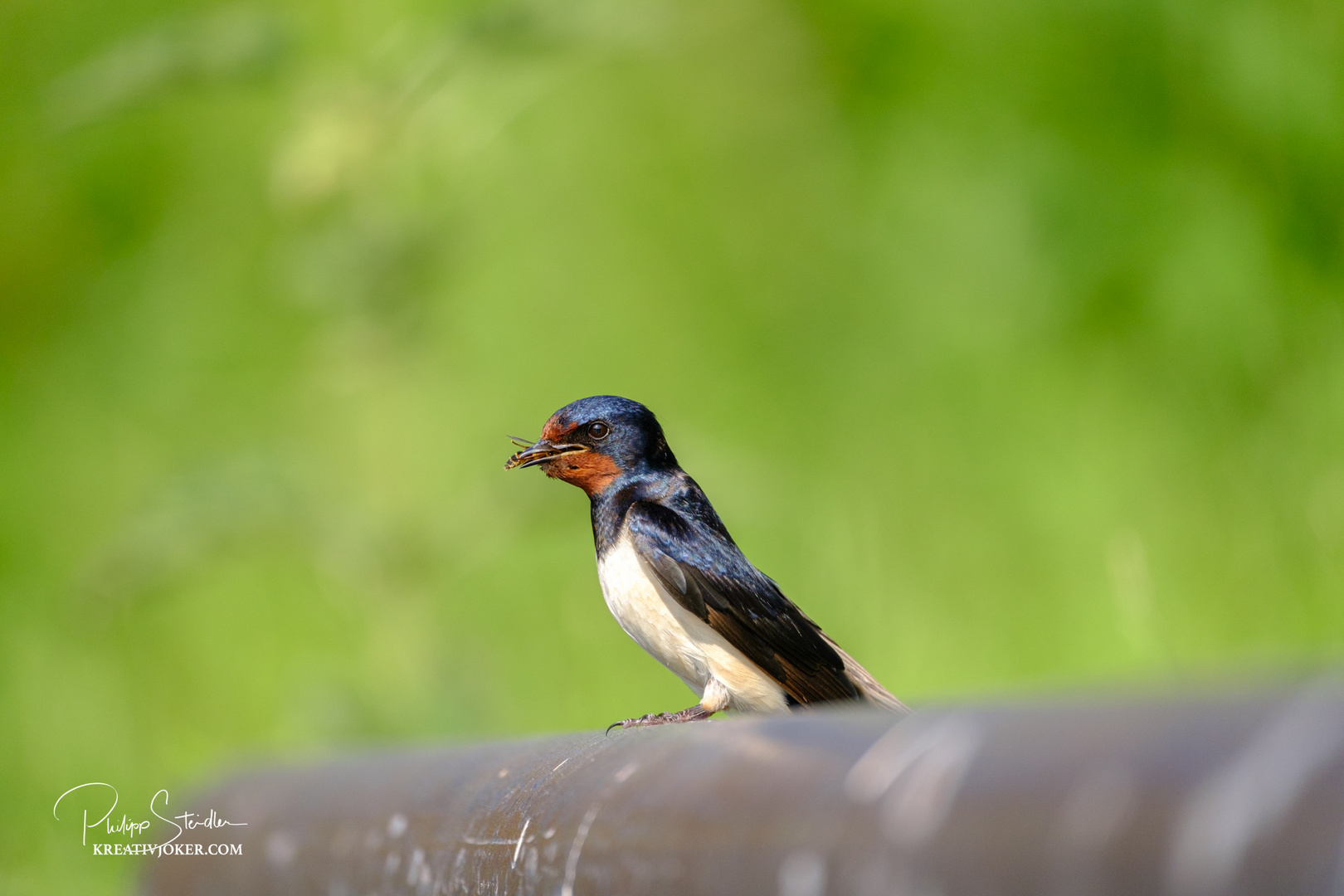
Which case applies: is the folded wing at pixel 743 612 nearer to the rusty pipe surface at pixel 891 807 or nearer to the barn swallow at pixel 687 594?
the barn swallow at pixel 687 594

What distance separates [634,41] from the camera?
240 centimetres

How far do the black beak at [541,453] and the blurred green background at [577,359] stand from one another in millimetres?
535

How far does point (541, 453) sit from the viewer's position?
62.7 inches

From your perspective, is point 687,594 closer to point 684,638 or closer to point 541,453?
point 684,638

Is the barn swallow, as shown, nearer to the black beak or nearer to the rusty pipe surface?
the black beak

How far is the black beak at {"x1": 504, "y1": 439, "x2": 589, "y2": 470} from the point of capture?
1.57 meters

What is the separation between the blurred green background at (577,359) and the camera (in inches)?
90.4
